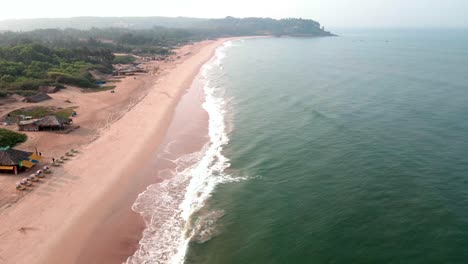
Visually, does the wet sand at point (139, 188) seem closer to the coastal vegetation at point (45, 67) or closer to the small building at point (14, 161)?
the small building at point (14, 161)

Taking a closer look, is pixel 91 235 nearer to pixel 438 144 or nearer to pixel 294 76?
pixel 438 144

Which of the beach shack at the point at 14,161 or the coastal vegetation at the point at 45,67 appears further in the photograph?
the coastal vegetation at the point at 45,67

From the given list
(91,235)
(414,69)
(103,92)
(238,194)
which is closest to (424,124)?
(238,194)

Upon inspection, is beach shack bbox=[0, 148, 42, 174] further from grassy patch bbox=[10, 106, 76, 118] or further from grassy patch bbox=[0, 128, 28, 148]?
grassy patch bbox=[10, 106, 76, 118]

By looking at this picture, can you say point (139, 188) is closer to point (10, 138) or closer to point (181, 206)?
point (181, 206)

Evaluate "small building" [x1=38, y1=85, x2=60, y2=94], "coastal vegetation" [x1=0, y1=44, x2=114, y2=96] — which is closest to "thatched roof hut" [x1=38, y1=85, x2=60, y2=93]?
"small building" [x1=38, y1=85, x2=60, y2=94]

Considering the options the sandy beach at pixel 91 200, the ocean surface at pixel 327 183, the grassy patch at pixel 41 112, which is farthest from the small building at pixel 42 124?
the ocean surface at pixel 327 183
